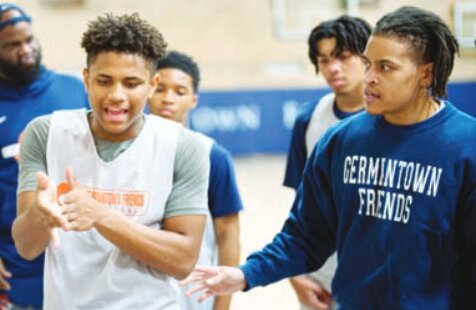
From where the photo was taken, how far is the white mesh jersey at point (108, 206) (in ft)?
7.40

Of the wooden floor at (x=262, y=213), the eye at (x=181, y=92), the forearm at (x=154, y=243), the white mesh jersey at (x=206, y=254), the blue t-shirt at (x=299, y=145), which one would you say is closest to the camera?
the forearm at (x=154, y=243)

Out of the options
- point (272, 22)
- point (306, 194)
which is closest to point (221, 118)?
point (272, 22)

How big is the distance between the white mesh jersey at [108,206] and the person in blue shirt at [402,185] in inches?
8.6

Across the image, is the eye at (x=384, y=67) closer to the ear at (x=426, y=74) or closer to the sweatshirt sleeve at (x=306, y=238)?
the ear at (x=426, y=74)

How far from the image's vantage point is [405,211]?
214cm

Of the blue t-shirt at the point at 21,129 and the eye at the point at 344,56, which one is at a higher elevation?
the eye at the point at 344,56

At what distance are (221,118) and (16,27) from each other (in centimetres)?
579

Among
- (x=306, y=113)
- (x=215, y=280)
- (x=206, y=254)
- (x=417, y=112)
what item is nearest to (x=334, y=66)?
(x=306, y=113)

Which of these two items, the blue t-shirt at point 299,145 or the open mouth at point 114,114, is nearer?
the open mouth at point 114,114

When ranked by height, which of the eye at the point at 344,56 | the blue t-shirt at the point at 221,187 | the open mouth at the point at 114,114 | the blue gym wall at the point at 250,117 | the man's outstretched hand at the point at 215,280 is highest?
the eye at the point at 344,56

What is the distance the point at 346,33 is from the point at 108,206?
1.58 m

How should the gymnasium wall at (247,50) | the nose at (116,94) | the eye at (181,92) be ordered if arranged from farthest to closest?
the gymnasium wall at (247,50), the eye at (181,92), the nose at (116,94)

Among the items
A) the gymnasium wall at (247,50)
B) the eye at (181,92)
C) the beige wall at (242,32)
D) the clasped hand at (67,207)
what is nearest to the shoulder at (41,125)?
the clasped hand at (67,207)

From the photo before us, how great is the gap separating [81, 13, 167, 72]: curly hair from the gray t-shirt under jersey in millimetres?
274
